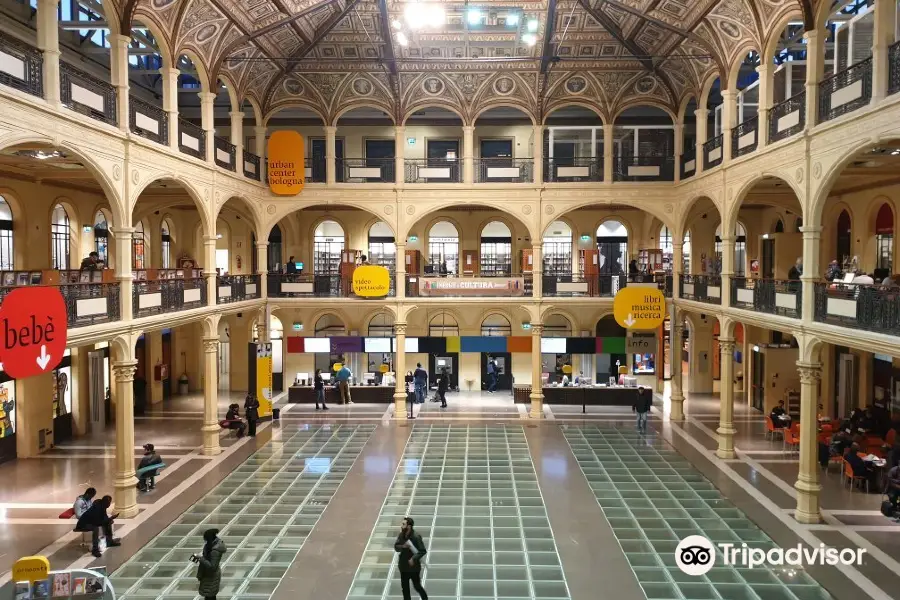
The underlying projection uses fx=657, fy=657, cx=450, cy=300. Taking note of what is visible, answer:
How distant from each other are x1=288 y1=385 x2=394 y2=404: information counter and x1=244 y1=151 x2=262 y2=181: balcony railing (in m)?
8.46

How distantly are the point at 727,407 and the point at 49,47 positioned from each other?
18.6m

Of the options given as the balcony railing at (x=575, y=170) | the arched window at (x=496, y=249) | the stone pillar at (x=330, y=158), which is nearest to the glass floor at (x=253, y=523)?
the stone pillar at (x=330, y=158)

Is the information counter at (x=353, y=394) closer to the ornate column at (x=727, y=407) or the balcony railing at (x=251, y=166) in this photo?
the balcony railing at (x=251, y=166)

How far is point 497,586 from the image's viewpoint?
11031mm

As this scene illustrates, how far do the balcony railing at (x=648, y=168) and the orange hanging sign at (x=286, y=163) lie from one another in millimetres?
11552

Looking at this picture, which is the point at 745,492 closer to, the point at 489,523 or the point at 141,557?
the point at 489,523

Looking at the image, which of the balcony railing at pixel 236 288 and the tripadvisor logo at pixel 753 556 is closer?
the tripadvisor logo at pixel 753 556

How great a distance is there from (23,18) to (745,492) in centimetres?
2092

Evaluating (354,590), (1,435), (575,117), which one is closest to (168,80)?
(1,435)

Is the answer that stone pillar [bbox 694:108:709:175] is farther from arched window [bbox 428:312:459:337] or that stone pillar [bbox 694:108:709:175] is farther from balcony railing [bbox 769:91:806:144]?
arched window [bbox 428:312:459:337]

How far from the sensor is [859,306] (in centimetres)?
1241

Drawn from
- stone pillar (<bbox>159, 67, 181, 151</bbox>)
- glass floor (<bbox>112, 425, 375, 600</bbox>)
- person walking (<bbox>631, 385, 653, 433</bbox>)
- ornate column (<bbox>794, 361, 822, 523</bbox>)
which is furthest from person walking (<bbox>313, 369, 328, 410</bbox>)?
ornate column (<bbox>794, 361, 822, 523</bbox>)

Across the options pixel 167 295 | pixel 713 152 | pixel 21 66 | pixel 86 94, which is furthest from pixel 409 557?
pixel 713 152

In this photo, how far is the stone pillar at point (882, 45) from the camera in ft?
37.8
